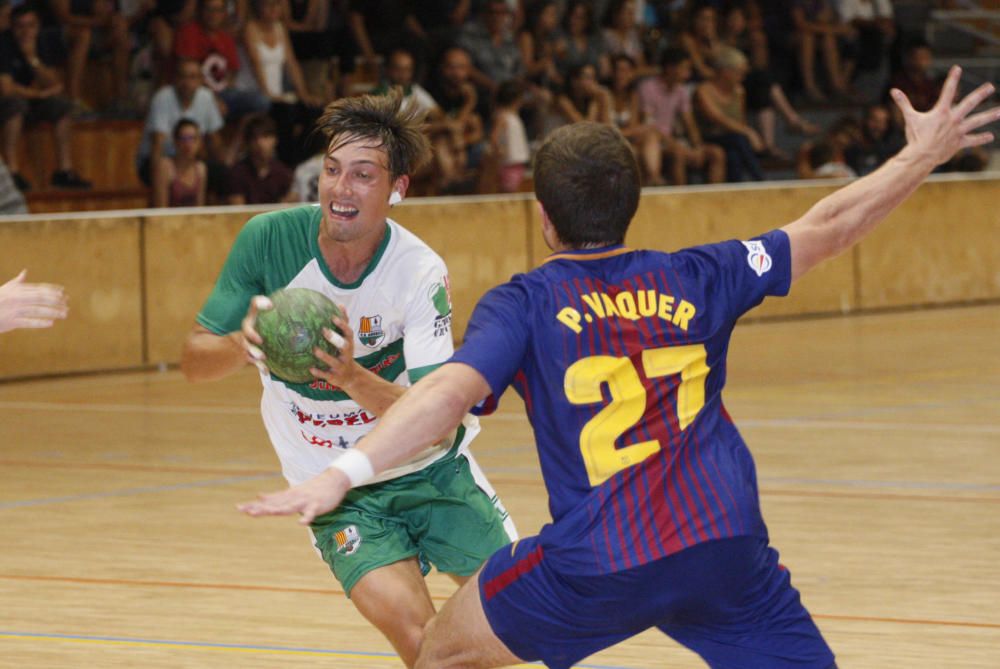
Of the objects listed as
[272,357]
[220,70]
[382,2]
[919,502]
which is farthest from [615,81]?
[272,357]

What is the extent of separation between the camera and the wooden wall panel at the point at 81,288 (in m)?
14.5

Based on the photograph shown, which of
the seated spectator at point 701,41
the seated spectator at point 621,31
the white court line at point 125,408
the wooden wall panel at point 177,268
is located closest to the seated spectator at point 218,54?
the wooden wall panel at point 177,268

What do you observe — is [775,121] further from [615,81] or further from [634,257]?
[634,257]

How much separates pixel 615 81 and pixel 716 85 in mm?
1395

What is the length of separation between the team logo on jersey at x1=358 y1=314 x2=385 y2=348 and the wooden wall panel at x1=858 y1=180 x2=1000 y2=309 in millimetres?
14875

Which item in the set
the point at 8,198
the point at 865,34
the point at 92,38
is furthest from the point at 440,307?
the point at 865,34

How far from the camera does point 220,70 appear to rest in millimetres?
16938

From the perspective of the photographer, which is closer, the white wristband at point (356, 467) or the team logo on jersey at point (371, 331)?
the white wristband at point (356, 467)

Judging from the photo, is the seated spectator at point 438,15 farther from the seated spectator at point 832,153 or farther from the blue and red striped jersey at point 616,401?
the blue and red striped jersey at point 616,401

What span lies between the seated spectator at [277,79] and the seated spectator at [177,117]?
90 cm

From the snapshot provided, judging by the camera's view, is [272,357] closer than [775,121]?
Yes

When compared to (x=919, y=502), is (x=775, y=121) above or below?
above

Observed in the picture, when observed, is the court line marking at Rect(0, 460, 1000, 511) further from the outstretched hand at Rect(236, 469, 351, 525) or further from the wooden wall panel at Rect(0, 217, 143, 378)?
the outstretched hand at Rect(236, 469, 351, 525)

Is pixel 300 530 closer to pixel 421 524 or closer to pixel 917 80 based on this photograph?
pixel 421 524
